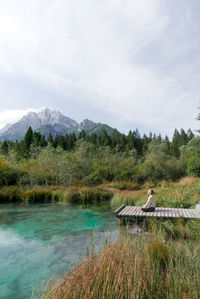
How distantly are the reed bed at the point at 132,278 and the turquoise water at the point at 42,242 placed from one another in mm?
336

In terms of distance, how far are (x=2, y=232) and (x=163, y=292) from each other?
6268mm

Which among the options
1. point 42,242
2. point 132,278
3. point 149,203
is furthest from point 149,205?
point 132,278

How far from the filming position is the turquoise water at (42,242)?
368cm

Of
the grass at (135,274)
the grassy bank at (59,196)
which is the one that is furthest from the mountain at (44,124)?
the grass at (135,274)

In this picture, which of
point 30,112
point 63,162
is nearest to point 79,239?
point 63,162

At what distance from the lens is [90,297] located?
1.71 meters

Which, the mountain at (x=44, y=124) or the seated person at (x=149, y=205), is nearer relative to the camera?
the seated person at (x=149, y=205)

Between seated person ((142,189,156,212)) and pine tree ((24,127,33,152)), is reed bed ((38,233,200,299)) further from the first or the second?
pine tree ((24,127,33,152))

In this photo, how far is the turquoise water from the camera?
3678 millimetres

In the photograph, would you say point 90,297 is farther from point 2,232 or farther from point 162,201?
point 162,201

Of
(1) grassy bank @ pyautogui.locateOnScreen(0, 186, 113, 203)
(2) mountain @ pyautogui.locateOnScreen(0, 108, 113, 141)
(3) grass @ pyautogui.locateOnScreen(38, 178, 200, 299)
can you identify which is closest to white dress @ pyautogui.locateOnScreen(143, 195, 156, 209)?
(3) grass @ pyautogui.locateOnScreen(38, 178, 200, 299)

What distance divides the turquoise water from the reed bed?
1.10 ft

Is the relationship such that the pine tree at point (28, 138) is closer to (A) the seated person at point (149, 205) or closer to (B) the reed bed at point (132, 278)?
(A) the seated person at point (149, 205)

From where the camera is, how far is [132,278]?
2197 mm
